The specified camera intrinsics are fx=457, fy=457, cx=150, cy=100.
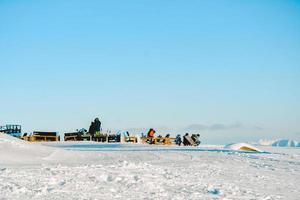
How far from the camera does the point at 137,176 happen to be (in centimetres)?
1137

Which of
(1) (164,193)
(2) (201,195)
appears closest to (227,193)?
(2) (201,195)

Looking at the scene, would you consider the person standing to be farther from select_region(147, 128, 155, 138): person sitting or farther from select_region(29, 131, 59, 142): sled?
select_region(147, 128, 155, 138): person sitting

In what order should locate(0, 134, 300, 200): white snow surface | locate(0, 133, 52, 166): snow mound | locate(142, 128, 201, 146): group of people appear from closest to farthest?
locate(0, 134, 300, 200): white snow surface → locate(0, 133, 52, 166): snow mound → locate(142, 128, 201, 146): group of people

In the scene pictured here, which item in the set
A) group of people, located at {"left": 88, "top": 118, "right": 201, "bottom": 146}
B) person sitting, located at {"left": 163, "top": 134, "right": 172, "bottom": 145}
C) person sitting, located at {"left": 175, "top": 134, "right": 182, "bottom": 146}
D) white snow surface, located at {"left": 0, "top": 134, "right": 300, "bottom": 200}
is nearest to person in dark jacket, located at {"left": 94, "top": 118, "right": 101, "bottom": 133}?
group of people, located at {"left": 88, "top": 118, "right": 201, "bottom": 146}

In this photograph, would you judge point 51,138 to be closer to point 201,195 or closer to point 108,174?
point 108,174

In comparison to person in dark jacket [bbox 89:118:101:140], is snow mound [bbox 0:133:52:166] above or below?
below

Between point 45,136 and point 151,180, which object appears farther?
point 45,136

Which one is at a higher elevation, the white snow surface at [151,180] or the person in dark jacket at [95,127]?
the person in dark jacket at [95,127]

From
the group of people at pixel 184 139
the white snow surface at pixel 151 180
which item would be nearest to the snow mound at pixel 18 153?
the white snow surface at pixel 151 180

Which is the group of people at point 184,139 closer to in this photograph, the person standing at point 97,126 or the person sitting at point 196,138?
the person sitting at point 196,138

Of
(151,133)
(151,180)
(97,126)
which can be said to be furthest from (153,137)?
(151,180)

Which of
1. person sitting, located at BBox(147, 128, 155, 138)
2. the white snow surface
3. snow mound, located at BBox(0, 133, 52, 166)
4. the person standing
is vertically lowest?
the white snow surface

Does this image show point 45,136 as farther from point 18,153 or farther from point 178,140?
point 18,153

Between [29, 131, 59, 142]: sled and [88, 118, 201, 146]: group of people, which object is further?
[29, 131, 59, 142]: sled
